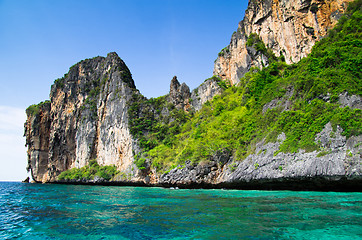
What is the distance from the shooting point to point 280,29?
34.8 m

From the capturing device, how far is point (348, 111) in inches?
609

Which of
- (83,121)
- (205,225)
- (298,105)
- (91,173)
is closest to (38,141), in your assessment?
(83,121)

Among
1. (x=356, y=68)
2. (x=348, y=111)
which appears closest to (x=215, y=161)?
(x=348, y=111)

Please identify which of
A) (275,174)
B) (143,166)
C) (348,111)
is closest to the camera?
(348,111)

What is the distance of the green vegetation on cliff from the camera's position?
1697 centimetres

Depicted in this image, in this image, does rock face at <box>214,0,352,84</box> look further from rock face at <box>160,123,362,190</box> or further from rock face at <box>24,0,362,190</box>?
rock face at <box>160,123,362,190</box>

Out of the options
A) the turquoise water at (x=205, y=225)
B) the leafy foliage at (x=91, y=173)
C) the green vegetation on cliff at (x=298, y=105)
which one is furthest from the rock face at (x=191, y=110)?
the turquoise water at (x=205, y=225)

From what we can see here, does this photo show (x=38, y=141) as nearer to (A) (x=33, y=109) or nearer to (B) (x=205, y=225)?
(A) (x=33, y=109)

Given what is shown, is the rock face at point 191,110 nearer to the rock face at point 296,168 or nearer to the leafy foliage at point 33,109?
the rock face at point 296,168

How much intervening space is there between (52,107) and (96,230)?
78.8 meters

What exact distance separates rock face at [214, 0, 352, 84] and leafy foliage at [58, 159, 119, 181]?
32.8 meters

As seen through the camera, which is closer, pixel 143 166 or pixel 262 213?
pixel 262 213

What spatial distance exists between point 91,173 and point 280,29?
161 feet

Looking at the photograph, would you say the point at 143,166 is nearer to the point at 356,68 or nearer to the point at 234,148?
the point at 234,148
